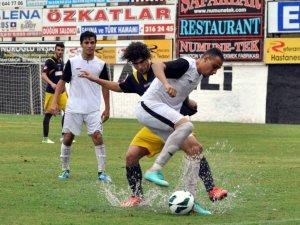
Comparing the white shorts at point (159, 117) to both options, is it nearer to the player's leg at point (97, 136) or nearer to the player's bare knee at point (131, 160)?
the player's bare knee at point (131, 160)

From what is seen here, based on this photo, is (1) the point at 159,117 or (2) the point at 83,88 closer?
(1) the point at 159,117

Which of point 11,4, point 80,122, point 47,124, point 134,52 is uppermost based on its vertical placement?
point 11,4

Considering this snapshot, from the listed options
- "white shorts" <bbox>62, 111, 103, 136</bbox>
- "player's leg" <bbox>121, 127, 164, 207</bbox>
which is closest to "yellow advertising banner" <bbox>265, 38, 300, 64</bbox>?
"white shorts" <bbox>62, 111, 103, 136</bbox>

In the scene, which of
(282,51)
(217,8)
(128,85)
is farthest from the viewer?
(217,8)

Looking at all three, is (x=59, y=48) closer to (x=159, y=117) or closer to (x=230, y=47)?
(x=159, y=117)

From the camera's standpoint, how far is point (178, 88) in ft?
32.2

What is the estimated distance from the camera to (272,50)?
38.7 m

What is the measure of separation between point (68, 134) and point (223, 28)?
26948mm

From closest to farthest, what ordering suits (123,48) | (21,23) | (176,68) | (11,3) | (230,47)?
(176,68)
(230,47)
(123,48)
(21,23)
(11,3)

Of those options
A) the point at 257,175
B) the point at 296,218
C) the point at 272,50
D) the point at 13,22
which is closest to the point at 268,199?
the point at 296,218

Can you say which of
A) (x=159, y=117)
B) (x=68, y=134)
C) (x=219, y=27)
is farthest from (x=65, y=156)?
(x=219, y=27)

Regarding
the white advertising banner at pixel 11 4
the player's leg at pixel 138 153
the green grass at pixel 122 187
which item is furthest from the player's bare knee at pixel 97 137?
the white advertising banner at pixel 11 4

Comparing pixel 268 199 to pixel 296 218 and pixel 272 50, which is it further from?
pixel 272 50

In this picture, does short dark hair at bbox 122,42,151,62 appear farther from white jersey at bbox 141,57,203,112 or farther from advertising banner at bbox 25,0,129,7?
advertising banner at bbox 25,0,129,7
